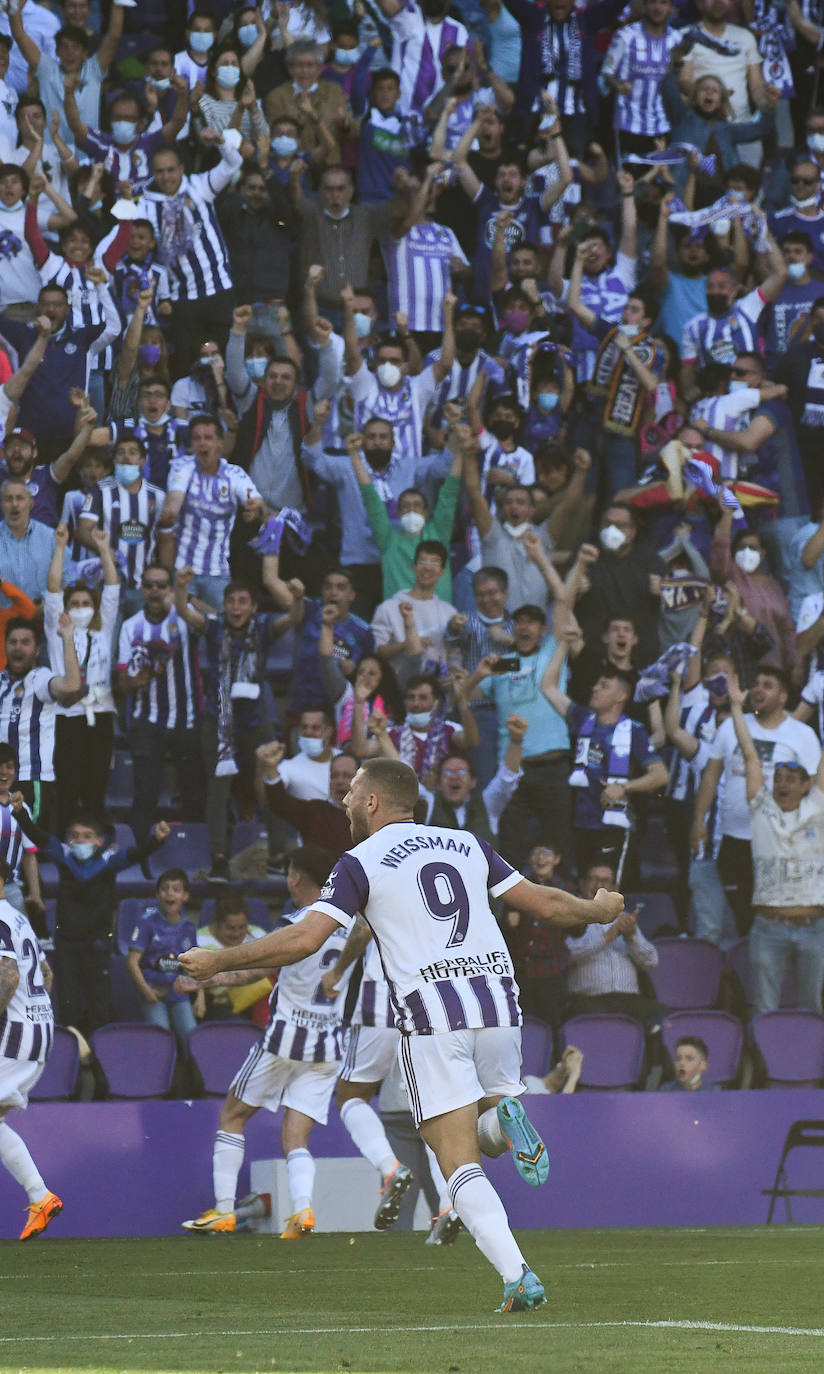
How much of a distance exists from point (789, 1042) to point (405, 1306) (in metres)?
6.16

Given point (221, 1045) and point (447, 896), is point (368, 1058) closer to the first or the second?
point (221, 1045)

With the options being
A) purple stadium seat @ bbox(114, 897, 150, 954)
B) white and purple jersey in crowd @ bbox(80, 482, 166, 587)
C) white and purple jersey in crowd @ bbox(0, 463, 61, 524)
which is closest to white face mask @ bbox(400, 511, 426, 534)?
white and purple jersey in crowd @ bbox(80, 482, 166, 587)

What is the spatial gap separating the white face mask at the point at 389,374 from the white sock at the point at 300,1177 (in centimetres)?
632

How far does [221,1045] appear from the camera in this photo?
40.7 feet

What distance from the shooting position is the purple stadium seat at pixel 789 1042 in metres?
12.6

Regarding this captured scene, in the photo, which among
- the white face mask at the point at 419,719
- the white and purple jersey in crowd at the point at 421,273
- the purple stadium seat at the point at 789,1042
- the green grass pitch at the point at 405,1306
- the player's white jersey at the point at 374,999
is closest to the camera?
the green grass pitch at the point at 405,1306

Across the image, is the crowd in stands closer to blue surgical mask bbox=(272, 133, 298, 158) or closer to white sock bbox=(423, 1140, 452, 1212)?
blue surgical mask bbox=(272, 133, 298, 158)

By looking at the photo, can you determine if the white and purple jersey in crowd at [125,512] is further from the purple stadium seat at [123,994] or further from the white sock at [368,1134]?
the white sock at [368,1134]

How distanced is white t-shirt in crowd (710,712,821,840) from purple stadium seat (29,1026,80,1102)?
4635 millimetres

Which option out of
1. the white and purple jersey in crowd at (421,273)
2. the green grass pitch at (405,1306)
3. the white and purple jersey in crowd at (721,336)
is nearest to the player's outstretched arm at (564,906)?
the green grass pitch at (405,1306)

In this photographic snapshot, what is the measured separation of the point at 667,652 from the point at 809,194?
5.03 m

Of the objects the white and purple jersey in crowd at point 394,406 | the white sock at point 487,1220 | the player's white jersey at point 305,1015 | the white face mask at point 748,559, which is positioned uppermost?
the white and purple jersey in crowd at point 394,406

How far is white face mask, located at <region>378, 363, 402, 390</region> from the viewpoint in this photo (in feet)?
48.0

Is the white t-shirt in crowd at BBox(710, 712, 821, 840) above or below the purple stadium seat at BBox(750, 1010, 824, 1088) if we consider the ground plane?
above
